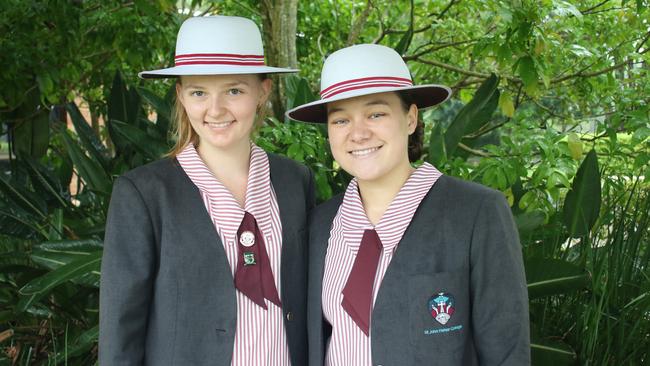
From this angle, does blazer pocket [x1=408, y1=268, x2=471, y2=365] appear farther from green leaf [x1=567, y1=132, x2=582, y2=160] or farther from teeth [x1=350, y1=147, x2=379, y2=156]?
green leaf [x1=567, y1=132, x2=582, y2=160]

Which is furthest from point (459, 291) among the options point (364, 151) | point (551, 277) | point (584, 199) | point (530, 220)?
point (584, 199)

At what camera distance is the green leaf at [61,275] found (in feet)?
9.50

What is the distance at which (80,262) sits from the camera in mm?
2980

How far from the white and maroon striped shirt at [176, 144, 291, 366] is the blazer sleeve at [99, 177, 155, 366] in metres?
0.19

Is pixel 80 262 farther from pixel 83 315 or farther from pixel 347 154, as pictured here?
pixel 347 154

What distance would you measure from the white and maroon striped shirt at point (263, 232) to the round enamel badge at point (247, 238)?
23mm

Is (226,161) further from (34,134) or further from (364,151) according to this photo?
(34,134)

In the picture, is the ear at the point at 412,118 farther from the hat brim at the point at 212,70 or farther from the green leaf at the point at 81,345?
the green leaf at the point at 81,345

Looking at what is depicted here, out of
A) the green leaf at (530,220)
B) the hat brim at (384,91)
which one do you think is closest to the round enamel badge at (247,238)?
the hat brim at (384,91)

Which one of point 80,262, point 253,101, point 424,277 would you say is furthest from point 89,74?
point 424,277

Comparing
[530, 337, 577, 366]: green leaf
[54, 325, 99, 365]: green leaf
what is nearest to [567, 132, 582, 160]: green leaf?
[530, 337, 577, 366]: green leaf

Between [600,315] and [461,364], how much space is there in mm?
1253

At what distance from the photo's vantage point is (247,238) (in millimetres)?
2016

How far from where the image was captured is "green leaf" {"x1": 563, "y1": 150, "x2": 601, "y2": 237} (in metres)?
3.17
